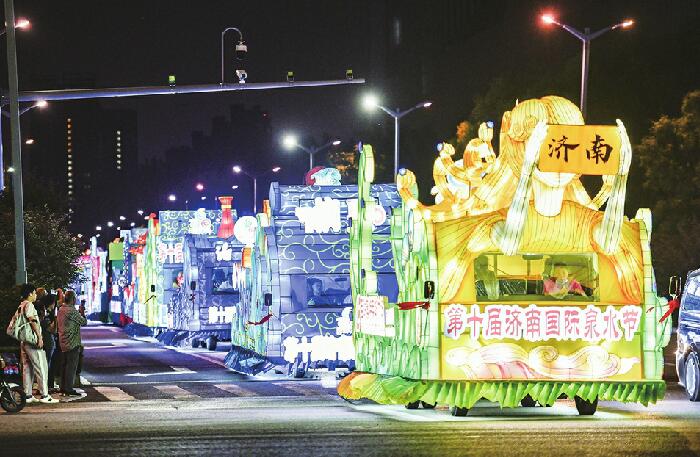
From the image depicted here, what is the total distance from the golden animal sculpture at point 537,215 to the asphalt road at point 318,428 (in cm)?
186

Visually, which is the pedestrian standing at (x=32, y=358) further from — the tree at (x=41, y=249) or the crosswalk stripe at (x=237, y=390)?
the tree at (x=41, y=249)

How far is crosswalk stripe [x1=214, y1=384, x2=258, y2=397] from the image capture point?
2364 cm

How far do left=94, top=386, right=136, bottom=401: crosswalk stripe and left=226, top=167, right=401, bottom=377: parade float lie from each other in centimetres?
404

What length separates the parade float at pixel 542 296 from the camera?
57.3 ft

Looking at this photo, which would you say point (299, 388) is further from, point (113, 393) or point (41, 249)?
point (41, 249)

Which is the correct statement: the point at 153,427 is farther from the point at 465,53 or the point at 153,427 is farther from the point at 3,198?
the point at 465,53

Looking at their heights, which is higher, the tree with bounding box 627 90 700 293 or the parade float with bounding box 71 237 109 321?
the tree with bounding box 627 90 700 293

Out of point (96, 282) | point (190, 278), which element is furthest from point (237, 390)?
point (96, 282)

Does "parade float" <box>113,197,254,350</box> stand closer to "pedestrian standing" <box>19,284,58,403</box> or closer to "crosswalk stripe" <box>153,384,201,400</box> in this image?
"crosswalk stripe" <box>153,384,201,400</box>

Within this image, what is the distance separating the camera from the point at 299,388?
82.3ft

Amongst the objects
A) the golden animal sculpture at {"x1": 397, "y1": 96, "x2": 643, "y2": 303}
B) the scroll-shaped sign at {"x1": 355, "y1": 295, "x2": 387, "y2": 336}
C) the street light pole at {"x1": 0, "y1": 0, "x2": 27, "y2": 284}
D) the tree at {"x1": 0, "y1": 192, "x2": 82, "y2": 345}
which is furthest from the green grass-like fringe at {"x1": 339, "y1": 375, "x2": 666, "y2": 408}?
the tree at {"x1": 0, "y1": 192, "x2": 82, "y2": 345}

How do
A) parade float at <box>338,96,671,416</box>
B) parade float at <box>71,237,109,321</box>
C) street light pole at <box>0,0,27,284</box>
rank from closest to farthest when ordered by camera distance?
parade float at <box>338,96,671,416</box> → street light pole at <box>0,0,27,284</box> → parade float at <box>71,237,109,321</box>

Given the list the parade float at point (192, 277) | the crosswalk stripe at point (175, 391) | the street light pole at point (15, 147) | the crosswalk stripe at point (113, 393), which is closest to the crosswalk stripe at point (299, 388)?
the crosswalk stripe at point (175, 391)

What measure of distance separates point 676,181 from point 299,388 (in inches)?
1042
